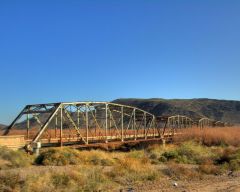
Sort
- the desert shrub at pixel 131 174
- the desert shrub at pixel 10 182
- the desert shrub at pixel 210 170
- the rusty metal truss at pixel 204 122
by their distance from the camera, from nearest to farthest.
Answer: the desert shrub at pixel 10 182, the desert shrub at pixel 131 174, the desert shrub at pixel 210 170, the rusty metal truss at pixel 204 122

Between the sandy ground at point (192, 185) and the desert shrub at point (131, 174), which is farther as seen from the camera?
the desert shrub at point (131, 174)

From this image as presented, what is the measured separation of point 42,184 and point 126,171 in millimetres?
7265

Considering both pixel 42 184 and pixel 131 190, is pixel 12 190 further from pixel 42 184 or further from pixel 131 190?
pixel 131 190

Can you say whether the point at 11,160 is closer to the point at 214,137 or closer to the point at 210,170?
the point at 210,170

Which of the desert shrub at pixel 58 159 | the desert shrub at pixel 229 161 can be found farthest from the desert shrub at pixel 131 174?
the desert shrub at pixel 229 161

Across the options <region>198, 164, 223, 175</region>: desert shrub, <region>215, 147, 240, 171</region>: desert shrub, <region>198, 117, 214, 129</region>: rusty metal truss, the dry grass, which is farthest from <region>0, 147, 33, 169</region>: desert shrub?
<region>198, 117, 214, 129</region>: rusty metal truss

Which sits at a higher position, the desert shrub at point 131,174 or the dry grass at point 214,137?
the dry grass at point 214,137

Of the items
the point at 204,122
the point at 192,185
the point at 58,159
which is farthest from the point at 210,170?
the point at 204,122

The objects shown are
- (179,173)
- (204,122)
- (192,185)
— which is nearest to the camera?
(192,185)

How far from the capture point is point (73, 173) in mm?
22375

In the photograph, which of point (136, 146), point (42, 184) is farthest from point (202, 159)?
point (136, 146)

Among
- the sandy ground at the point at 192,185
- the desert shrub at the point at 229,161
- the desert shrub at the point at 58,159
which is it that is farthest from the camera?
the desert shrub at the point at 58,159

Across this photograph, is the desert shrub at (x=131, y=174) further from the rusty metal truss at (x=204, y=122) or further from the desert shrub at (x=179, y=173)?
the rusty metal truss at (x=204, y=122)

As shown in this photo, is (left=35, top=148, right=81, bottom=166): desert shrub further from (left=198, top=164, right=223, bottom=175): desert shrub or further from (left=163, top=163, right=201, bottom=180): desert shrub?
(left=198, top=164, right=223, bottom=175): desert shrub
